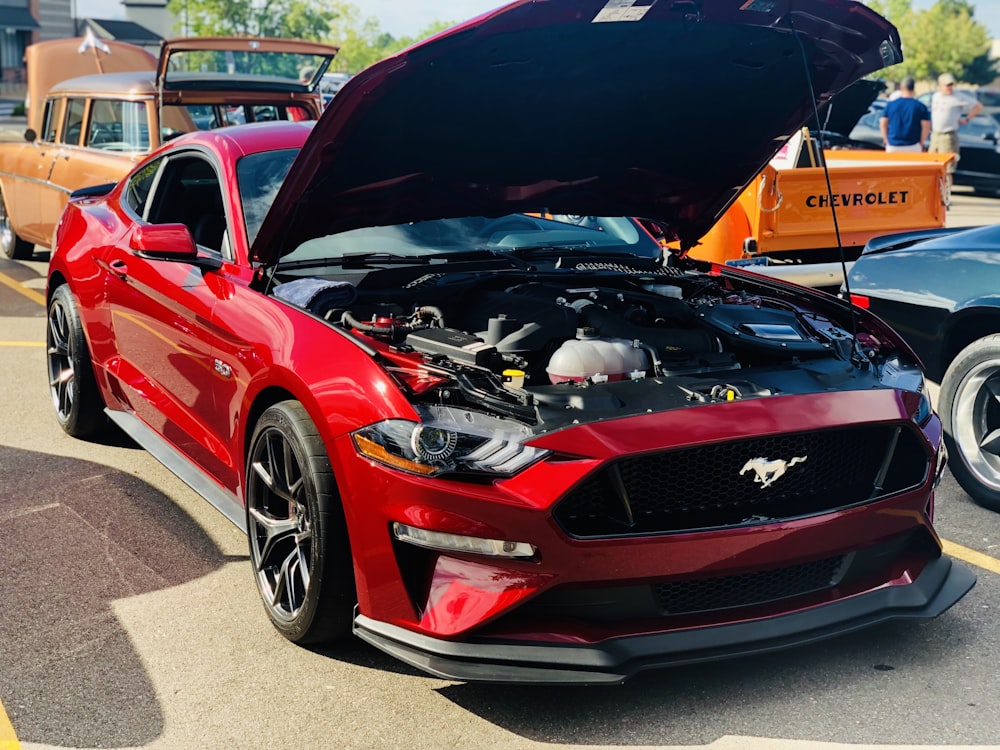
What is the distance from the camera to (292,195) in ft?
13.3

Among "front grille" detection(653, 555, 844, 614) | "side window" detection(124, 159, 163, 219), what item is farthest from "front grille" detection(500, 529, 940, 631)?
"side window" detection(124, 159, 163, 219)

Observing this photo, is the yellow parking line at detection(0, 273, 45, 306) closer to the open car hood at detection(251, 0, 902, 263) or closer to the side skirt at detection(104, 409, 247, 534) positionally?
the side skirt at detection(104, 409, 247, 534)

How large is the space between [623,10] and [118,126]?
25.5ft

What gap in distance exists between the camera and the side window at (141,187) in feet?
18.1

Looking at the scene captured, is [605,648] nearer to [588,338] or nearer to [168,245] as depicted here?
[588,338]

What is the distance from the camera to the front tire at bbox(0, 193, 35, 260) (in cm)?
1203

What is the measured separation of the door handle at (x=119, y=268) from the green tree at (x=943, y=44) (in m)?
72.2

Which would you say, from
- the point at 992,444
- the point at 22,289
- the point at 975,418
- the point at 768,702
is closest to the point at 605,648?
the point at 768,702

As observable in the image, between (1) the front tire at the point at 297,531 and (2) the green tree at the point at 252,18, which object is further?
(2) the green tree at the point at 252,18

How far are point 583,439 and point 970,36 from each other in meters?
81.2

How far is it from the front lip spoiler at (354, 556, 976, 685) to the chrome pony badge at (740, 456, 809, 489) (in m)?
0.39

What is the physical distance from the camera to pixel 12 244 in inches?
476

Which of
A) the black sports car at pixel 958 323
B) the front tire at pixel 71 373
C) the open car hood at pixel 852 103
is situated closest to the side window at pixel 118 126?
the front tire at pixel 71 373

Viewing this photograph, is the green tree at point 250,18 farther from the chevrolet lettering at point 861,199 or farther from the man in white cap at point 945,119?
the chevrolet lettering at point 861,199
